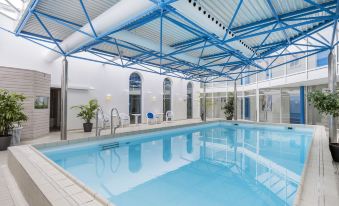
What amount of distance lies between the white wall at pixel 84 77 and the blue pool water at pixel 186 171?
3981 millimetres

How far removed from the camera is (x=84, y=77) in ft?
31.6

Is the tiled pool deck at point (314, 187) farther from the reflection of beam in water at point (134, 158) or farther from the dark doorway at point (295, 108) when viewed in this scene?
the dark doorway at point (295, 108)

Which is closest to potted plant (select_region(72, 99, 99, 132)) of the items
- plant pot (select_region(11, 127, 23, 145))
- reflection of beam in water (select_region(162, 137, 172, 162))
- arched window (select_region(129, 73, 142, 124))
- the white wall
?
the white wall

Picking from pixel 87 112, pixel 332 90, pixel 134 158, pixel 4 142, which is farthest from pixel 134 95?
pixel 332 90

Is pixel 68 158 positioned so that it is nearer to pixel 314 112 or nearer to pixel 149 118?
pixel 149 118

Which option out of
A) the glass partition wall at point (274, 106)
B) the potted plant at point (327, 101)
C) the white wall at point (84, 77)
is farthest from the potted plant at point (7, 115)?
the glass partition wall at point (274, 106)

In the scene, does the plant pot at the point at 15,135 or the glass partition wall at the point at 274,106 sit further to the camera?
the glass partition wall at the point at 274,106

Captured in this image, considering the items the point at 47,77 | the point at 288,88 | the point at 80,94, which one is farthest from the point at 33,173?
the point at 288,88

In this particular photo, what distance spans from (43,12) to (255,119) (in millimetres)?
14651

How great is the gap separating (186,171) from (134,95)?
888cm

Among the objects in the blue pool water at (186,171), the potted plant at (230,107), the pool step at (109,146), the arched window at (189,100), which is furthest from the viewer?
the arched window at (189,100)

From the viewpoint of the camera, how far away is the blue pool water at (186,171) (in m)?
3.13

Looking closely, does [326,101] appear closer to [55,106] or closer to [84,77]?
[84,77]

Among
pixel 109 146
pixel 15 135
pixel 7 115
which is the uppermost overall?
pixel 7 115
